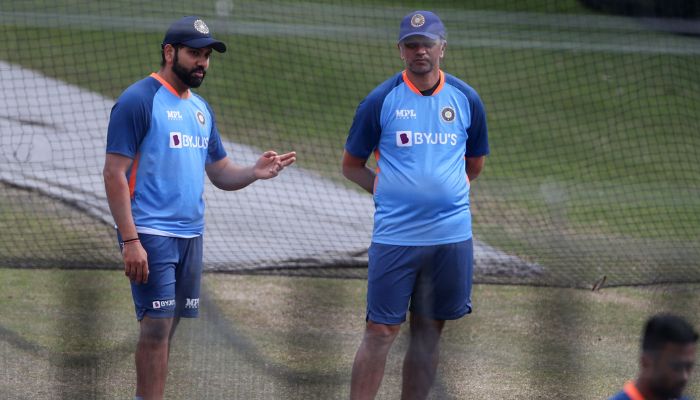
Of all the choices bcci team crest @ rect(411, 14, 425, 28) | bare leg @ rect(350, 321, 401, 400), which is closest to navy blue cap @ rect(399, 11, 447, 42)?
bcci team crest @ rect(411, 14, 425, 28)

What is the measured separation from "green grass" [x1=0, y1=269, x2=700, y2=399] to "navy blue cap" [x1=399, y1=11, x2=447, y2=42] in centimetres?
175

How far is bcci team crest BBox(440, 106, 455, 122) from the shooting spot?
13.8 ft

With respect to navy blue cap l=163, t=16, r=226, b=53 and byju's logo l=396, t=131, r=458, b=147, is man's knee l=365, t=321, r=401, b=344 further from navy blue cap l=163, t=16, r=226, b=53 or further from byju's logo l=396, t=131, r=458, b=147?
navy blue cap l=163, t=16, r=226, b=53

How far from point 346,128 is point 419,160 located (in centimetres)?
736

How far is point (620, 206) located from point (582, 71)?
499 centimetres

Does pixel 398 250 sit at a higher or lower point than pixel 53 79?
higher

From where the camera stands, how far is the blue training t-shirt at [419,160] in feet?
13.7

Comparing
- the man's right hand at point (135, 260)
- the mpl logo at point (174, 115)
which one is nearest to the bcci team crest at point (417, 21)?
the mpl logo at point (174, 115)

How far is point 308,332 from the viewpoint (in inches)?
231

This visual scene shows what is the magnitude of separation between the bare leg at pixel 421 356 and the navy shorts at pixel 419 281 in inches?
1.9

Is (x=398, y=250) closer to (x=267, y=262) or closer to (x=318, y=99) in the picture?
(x=267, y=262)

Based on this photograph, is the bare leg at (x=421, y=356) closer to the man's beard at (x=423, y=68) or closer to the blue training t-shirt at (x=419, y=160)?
the blue training t-shirt at (x=419, y=160)

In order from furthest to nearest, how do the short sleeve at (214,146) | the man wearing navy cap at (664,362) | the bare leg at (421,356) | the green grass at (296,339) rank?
the green grass at (296,339) → the short sleeve at (214,146) → the bare leg at (421,356) → the man wearing navy cap at (664,362)

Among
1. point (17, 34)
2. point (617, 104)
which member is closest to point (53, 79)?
point (17, 34)
